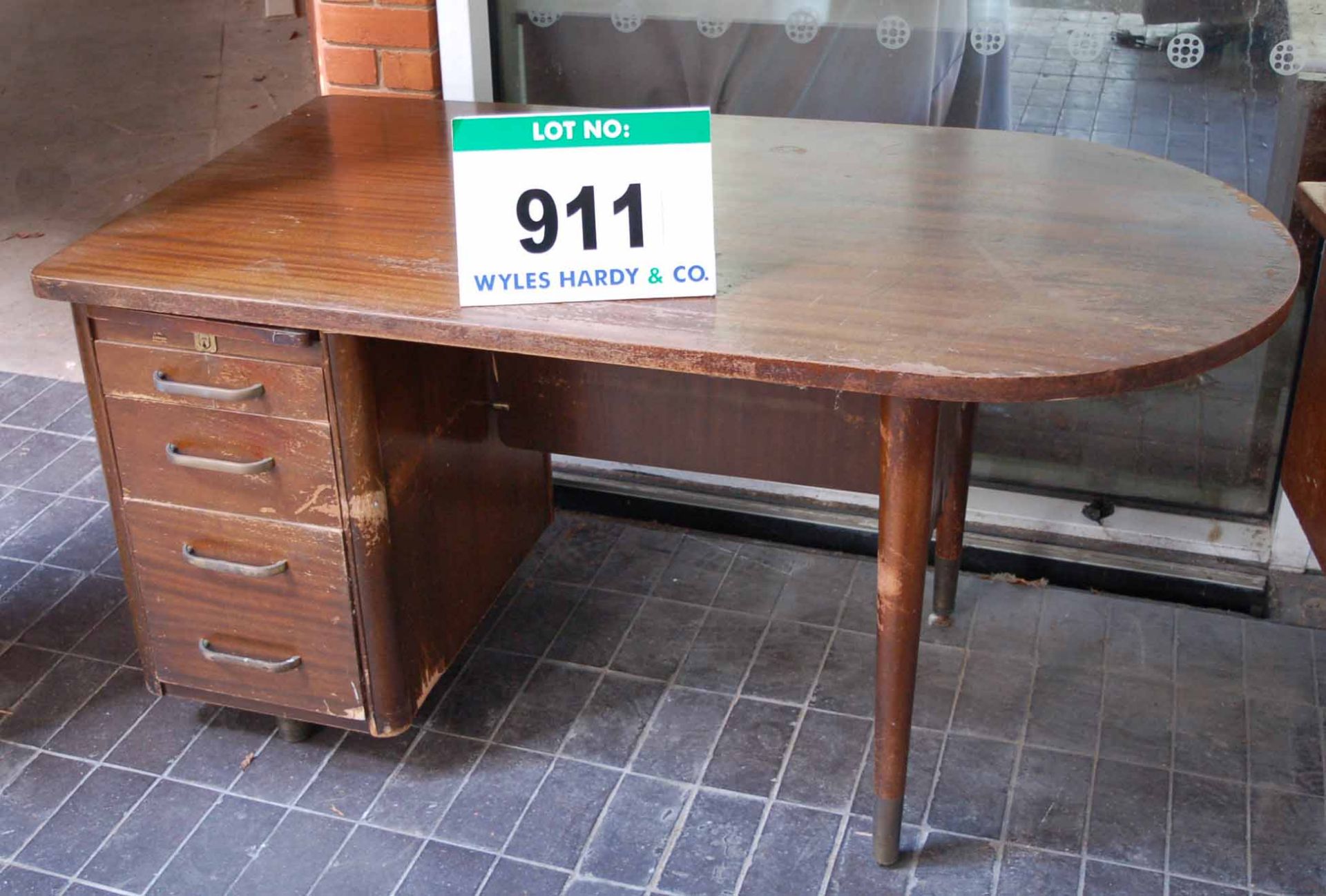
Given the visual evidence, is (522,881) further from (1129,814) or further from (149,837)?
(1129,814)

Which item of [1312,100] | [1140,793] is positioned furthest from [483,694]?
[1312,100]

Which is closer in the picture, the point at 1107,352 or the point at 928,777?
the point at 1107,352

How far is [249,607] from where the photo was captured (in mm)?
2096

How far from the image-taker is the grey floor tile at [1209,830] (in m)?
2.00

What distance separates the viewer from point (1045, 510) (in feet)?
8.76

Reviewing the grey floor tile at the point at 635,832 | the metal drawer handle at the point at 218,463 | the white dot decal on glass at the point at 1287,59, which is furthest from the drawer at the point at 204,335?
the white dot decal on glass at the point at 1287,59

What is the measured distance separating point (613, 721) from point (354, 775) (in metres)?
0.43

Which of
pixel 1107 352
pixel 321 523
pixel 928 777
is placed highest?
pixel 1107 352

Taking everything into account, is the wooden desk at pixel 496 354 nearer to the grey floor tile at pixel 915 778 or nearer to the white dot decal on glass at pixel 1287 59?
the grey floor tile at pixel 915 778

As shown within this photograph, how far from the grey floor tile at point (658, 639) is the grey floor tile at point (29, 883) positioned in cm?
94

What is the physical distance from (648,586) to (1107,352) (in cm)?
126

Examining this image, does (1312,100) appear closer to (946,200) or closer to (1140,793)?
(946,200)

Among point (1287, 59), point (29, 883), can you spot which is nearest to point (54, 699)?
point (29, 883)

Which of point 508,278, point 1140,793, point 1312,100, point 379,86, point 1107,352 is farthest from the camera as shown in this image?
point 379,86
